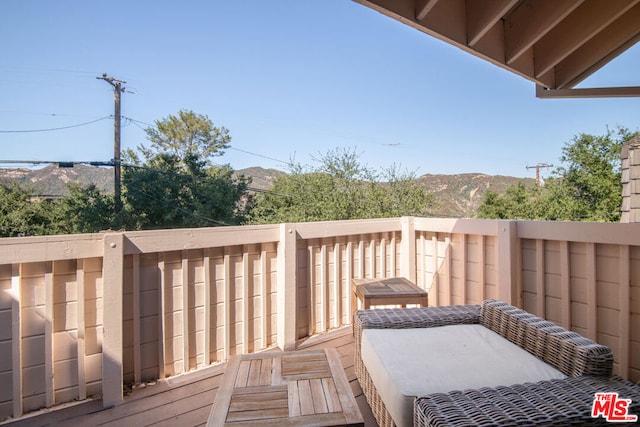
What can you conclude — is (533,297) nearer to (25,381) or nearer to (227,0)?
(25,381)

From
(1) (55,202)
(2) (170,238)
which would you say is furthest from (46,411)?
(1) (55,202)

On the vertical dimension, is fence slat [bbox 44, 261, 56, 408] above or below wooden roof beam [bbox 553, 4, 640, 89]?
below

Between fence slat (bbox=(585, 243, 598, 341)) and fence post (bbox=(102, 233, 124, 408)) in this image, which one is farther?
fence slat (bbox=(585, 243, 598, 341))

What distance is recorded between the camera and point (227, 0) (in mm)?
10227

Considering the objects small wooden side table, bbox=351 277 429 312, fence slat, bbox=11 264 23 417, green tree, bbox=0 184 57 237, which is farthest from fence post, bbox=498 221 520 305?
green tree, bbox=0 184 57 237

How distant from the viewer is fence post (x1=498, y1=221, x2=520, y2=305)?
2561 mm

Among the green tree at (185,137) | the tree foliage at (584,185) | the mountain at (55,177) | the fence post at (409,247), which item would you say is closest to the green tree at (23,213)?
the mountain at (55,177)

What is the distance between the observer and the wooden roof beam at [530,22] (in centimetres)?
201

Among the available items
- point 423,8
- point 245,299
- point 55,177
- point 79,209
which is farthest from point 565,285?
point 55,177

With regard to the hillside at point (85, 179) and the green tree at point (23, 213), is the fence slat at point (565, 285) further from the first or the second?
the green tree at point (23, 213)

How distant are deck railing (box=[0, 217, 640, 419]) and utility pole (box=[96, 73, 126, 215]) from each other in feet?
42.4

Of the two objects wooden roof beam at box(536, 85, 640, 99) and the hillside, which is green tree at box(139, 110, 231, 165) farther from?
wooden roof beam at box(536, 85, 640, 99)

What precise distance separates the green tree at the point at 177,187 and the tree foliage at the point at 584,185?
11.1 metres

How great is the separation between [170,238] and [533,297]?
2576 millimetres
